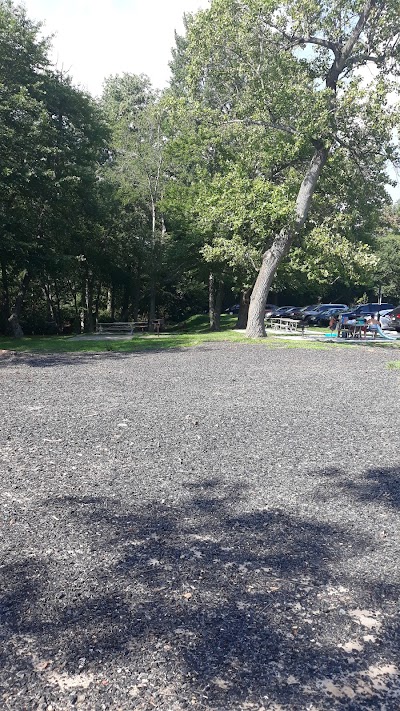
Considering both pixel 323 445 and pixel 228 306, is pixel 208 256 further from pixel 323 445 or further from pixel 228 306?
pixel 228 306

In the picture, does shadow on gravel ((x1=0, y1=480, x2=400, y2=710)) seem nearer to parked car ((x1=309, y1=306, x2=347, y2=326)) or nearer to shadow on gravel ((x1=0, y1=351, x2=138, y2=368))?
shadow on gravel ((x1=0, y1=351, x2=138, y2=368))

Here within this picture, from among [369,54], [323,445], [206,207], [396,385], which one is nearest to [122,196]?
[206,207]

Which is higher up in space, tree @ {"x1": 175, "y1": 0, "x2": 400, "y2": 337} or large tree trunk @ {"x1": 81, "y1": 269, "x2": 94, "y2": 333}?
tree @ {"x1": 175, "y1": 0, "x2": 400, "y2": 337}

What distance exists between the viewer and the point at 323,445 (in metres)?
6.45

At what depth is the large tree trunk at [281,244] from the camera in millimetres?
20594

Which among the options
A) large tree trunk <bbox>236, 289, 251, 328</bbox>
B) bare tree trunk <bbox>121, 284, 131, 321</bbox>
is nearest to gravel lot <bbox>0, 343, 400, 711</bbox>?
large tree trunk <bbox>236, 289, 251, 328</bbox>

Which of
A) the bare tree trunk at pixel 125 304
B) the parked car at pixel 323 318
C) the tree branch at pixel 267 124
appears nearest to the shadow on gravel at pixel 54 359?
the tree branch at pixel 267 124

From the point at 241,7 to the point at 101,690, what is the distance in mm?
20753

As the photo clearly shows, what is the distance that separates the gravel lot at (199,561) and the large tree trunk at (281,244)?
13.5 meters

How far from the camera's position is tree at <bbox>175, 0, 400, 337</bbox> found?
18469mm

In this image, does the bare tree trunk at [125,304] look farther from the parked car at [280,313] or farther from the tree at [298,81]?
the tree at [298,81]

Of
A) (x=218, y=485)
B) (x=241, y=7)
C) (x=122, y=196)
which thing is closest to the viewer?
(x=218, y=485)

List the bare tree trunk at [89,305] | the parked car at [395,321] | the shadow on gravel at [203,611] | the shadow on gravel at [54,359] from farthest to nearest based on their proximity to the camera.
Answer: the bare tree trunk at [89,305] → the parked car at [395,321] → the shadow on gravel at [54,359] → the shadow on gravel at [203,611]

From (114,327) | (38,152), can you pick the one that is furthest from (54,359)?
(114,327)
